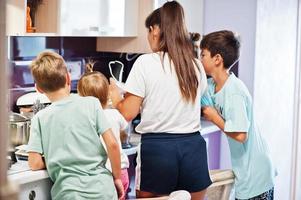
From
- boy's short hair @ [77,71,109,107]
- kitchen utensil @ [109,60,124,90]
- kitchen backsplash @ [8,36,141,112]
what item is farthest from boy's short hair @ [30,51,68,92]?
kitchen utensil @ [109,60,124,90]

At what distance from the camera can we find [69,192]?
1837mm

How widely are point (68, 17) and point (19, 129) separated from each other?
675 mm

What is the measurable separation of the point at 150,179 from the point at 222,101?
1.62 feet

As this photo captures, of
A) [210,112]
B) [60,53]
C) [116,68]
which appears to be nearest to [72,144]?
[210,112]

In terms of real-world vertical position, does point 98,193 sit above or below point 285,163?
above

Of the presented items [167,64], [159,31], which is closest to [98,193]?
[167,64]

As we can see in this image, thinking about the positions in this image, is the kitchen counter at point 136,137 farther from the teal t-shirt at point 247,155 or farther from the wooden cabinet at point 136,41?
the wooden cabinet at point 136,41

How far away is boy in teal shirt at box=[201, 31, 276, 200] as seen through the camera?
7.22ft

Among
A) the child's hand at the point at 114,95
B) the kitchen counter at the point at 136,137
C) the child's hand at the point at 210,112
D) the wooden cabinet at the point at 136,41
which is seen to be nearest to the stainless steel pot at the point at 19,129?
the child's hand at the point at 114,95

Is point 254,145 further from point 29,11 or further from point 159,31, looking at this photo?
point 29,11

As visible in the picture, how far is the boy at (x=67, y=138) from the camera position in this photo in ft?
5.82

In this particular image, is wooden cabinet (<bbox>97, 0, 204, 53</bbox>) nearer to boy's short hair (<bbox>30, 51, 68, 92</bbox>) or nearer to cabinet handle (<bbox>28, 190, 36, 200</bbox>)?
boy's short hair (<bbox>30, 51, 68, 92</bbox>)

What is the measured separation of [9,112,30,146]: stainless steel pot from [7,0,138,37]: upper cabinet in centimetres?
38

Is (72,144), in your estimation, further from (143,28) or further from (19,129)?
(143,28)
